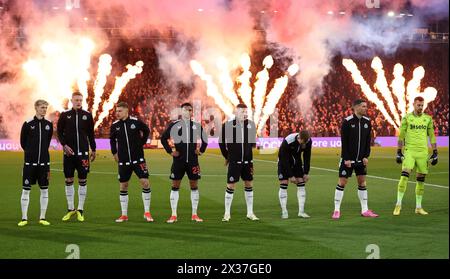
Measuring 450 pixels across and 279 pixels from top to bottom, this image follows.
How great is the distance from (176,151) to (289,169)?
2.26m

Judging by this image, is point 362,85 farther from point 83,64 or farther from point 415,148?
point 415,148

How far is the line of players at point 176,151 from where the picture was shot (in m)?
11.4

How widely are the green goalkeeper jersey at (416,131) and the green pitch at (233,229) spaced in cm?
142

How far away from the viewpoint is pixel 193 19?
157 feet

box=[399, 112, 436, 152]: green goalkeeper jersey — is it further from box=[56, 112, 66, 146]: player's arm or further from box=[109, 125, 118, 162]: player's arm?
box=[56, 112, 66, 146]: player's arm

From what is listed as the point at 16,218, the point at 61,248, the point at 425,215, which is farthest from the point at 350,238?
the point at 16,218

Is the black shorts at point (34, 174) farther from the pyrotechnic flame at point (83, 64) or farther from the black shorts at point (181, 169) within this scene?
the pyrotechnic flame at point (83, 64)

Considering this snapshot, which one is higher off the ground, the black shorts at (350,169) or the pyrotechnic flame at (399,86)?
the pyrotechnic flame at (399,86)

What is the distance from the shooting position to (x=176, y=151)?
37.9ft

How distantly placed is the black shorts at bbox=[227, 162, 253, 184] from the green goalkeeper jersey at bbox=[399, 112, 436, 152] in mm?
3452

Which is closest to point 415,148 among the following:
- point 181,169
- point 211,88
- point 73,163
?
point 181,169

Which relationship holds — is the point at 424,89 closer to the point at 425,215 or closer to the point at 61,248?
the point at 425,215

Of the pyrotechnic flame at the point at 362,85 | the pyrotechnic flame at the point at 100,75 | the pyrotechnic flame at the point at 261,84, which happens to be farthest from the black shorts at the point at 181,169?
the pyrotechnic flame at the point at 362,85

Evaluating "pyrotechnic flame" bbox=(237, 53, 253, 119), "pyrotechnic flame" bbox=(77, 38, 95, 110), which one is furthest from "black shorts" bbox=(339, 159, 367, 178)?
"pyrotechnic flame" bbox=(237, 53, 253, 119)
